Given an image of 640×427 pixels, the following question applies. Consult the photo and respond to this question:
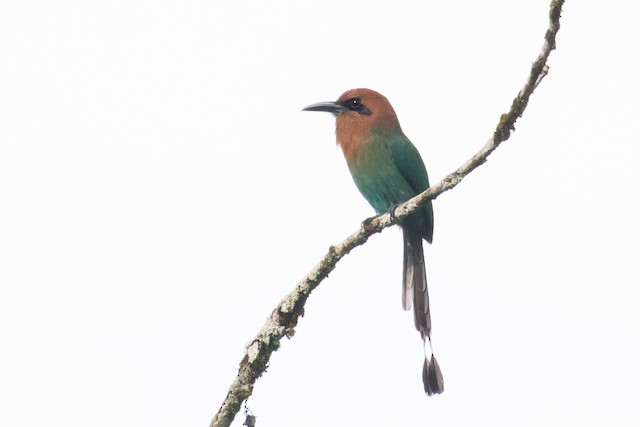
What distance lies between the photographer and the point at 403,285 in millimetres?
6184

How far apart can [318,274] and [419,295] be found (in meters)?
2.14

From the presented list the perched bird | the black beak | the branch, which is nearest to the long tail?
the perched bird

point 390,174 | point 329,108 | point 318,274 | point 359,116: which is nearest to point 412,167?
point 390,174

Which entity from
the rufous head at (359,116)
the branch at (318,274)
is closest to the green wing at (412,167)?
the rufous head at (359,116)

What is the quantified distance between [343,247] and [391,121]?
A: 9.38 feet

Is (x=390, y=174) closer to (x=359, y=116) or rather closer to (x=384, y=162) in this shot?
(x=384, y=162)

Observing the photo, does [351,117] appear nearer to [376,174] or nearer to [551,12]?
[376,174]

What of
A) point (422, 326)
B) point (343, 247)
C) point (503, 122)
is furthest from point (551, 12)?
point (422, 326)

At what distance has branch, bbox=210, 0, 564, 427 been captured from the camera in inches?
138

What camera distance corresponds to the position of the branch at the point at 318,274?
3514 millimetres

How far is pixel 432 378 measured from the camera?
215 inches

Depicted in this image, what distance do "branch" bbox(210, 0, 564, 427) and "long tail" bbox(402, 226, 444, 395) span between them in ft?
4.73

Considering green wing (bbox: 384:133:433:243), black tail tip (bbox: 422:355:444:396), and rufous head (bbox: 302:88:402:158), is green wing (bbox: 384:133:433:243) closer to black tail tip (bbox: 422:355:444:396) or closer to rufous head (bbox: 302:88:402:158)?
rufous head (bbox: 302:88:402:158)

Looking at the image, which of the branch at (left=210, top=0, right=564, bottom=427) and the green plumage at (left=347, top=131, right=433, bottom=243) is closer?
the branch at (left=210, top=0, right=564, bottom=427)
